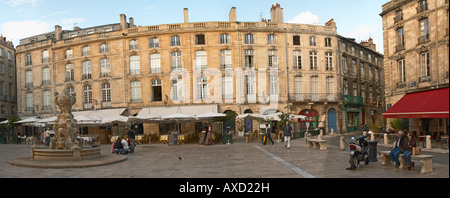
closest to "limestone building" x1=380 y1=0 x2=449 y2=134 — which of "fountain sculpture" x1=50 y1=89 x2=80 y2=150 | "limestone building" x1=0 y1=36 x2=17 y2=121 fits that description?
"fountain sculpture" x1=50 y1=89 x2=80 y2=150

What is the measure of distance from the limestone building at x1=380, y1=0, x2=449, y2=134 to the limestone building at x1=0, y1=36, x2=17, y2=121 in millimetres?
41786

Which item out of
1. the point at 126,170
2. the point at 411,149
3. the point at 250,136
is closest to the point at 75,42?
the point at 250,136

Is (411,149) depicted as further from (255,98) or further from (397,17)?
(255,98)

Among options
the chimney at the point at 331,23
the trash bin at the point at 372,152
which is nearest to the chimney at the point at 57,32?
the chimney at the point at 331,23

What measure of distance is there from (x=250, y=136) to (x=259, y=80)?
8.76 meters

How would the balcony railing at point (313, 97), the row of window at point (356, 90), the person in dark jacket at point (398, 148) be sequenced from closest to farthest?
1. the person in dark jacket at point (398, 148)
2. the balcony railing at point (313, 97)
3. the row of window at point (356, 90)

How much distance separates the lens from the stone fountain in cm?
1156

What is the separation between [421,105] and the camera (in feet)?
48.1

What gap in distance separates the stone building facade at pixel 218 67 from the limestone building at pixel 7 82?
1293 centimetres

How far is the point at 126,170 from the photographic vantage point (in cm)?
1070

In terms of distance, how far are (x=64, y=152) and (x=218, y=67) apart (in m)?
20.7

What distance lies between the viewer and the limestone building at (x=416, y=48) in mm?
16859

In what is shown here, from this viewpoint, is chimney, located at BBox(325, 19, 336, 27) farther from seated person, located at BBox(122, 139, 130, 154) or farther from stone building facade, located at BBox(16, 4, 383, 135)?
seated person, located at BBox(122, 139, 130, 154)

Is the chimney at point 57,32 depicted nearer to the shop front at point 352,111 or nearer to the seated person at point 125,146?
the seated person at point 125,146
